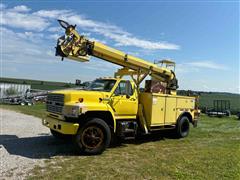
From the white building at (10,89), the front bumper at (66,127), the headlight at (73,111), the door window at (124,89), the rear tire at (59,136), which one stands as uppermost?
the white building at (10,89)

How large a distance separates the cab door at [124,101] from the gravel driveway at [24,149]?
1.92 metres

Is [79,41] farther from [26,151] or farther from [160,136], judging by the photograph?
[160,136]

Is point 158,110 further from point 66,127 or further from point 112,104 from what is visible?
point 66,127

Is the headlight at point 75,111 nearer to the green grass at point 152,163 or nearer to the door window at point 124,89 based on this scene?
the green grass at point 152,163

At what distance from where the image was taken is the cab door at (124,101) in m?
10.1

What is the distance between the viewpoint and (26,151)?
8.97 metres

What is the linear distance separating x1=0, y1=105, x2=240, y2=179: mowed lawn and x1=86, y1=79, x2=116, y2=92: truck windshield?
1927 millimetres

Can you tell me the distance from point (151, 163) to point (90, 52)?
14.4ft

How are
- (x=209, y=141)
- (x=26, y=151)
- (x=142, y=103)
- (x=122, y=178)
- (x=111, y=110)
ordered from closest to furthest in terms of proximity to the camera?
(x=122, y=178) → (x=26, y=151) → (x=111, y=110) → (x=142, y=103) → (x=209, y=141)

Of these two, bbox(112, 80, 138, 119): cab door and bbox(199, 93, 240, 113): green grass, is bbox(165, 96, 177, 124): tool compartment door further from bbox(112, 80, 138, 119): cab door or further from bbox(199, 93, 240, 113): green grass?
bbox(199, 93, 240, 113): green grass

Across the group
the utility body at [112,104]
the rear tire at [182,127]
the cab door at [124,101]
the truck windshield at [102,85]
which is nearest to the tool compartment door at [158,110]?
the utility body at [112,104]

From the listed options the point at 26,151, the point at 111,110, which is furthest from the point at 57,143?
the point at 111,110

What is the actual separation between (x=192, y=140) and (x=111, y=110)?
417 cm

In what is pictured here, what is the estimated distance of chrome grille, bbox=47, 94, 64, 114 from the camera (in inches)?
362
